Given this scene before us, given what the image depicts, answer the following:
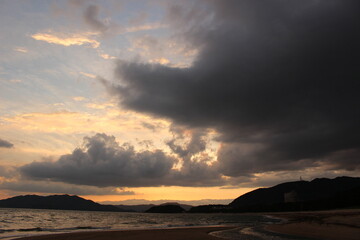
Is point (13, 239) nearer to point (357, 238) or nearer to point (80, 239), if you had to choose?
point (80, 239)

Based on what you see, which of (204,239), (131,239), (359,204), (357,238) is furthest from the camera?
(359,204)

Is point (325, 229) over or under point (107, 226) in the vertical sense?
over

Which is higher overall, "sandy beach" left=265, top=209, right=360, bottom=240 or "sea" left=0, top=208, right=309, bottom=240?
"sandy beach" left=265, top=209, right=360, bottom=240

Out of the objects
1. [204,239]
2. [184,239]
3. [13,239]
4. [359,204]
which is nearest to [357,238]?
[204,239]

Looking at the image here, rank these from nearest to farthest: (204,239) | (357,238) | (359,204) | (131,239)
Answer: (357,238) → (204,239) → (131,239) → (359,204)

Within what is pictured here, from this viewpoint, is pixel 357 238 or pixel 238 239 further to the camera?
pixel 238 239

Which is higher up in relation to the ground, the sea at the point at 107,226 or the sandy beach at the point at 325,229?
the sandy beach at the point at 325,229

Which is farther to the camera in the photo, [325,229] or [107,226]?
[107,226]

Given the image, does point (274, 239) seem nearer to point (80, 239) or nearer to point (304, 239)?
point (304, 239)

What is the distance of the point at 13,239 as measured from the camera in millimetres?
39156

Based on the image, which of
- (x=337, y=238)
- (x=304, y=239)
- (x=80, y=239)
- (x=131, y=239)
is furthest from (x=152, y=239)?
(x=337, y=238)

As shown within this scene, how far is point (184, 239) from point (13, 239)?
24.7m

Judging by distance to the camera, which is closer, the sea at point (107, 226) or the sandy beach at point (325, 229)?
the sandy beach at point (325, 229)

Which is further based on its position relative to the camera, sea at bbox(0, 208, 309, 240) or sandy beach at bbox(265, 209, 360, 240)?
sea at bbox(0, 208, 309, 240)
